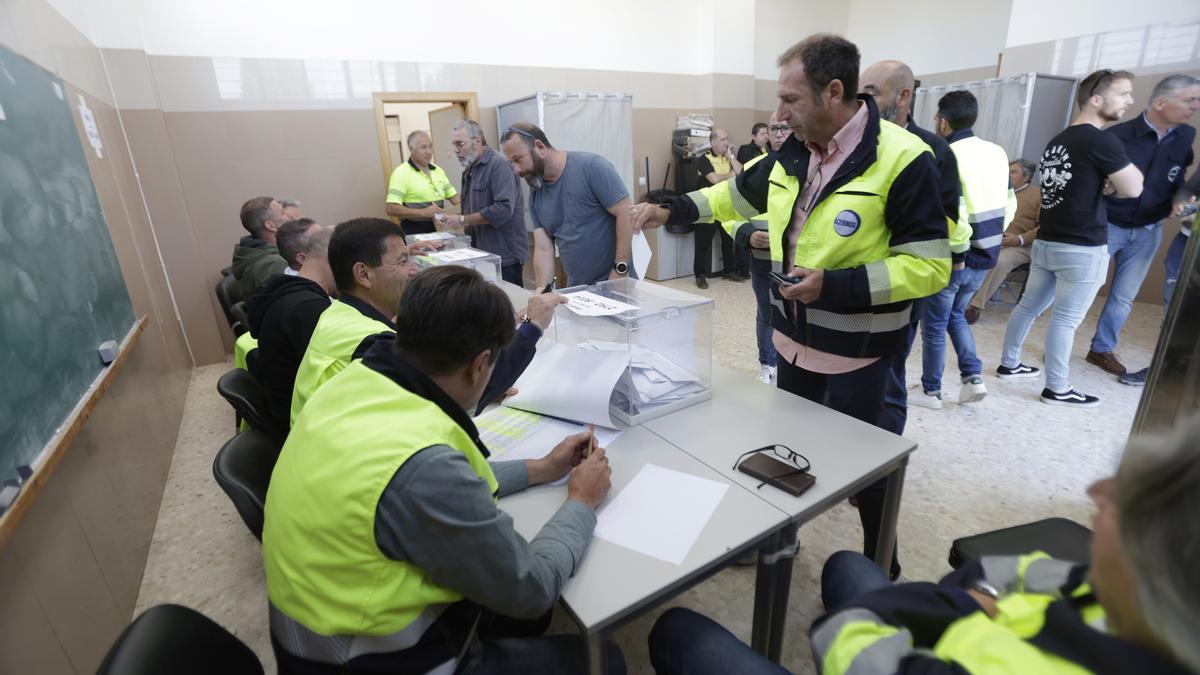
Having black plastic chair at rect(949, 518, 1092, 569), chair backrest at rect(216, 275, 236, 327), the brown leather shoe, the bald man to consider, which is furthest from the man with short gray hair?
chair backrest at rect(216, 275, 236, 327)

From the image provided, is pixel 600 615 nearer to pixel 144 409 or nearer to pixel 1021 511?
pixel 1021 511

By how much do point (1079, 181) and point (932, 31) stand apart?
4.61 m

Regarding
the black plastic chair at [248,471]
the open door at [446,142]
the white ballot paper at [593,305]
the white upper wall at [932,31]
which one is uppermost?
the white upper wall at [932,31]

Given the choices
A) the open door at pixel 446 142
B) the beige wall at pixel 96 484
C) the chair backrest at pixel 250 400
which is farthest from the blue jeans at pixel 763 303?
the open door at pixel 446 142

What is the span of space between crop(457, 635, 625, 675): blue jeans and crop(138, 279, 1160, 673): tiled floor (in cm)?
47

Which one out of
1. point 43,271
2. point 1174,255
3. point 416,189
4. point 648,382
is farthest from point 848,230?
point 416,189

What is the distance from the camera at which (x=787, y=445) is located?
4.41 ft

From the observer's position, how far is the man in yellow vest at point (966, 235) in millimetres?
2506

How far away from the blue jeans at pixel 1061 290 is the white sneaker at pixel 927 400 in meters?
0.58

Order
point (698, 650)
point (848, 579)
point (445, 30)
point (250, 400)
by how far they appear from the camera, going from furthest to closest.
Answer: point (445, 30), point (250, 400), point (848, 579), point (698, 650)

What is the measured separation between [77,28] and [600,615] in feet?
12.7

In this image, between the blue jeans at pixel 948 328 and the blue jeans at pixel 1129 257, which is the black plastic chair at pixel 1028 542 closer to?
the blue jeans at pixel 948 328

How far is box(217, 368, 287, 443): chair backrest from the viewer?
1.59 meters

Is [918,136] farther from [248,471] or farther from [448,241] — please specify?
[448,241]
